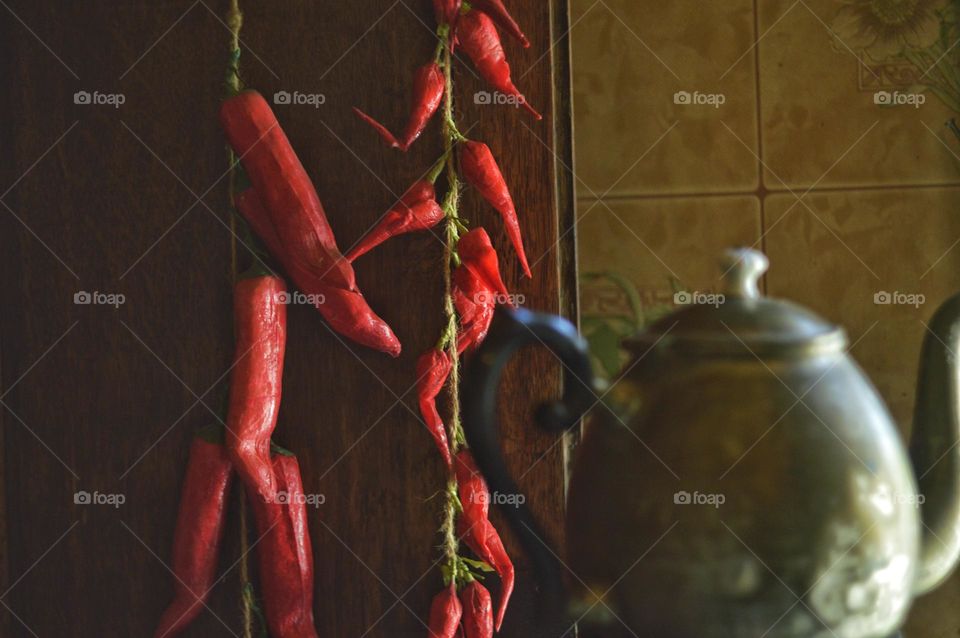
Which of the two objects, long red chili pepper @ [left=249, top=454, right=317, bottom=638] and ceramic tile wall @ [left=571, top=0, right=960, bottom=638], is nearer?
long red chili pepper @ [left=249, top=454, right=317, bottom=638]

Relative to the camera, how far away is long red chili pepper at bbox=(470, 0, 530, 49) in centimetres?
69

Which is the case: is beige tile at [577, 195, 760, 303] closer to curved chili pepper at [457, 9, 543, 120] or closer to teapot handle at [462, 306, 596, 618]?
curved chili pepper at [457, 9, 543, 120]

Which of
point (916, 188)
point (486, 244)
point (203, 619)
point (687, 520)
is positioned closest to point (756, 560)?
point (687, 520)

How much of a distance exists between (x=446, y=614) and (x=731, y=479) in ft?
1.42

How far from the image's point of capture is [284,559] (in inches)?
27.1

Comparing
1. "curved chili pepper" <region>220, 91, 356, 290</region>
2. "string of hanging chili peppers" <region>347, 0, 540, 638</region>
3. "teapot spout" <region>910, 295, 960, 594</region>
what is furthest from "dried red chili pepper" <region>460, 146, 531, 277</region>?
"teapot spout" <region>910, 295, 960, 594</region>

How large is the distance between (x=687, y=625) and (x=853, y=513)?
0.06 m

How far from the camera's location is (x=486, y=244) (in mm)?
683

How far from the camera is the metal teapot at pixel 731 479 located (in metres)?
0.29

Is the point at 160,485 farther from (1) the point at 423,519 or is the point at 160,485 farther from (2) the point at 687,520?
(2) the point at 687,520

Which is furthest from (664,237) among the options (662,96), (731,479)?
(731,479)

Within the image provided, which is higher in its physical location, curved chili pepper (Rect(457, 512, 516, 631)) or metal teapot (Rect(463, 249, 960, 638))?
metal teapot (Rect(463, 249, 960, 638))

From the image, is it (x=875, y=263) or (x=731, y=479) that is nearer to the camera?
(x=731, y=479)

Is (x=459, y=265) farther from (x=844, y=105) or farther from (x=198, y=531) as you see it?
(x=844, y=105)
